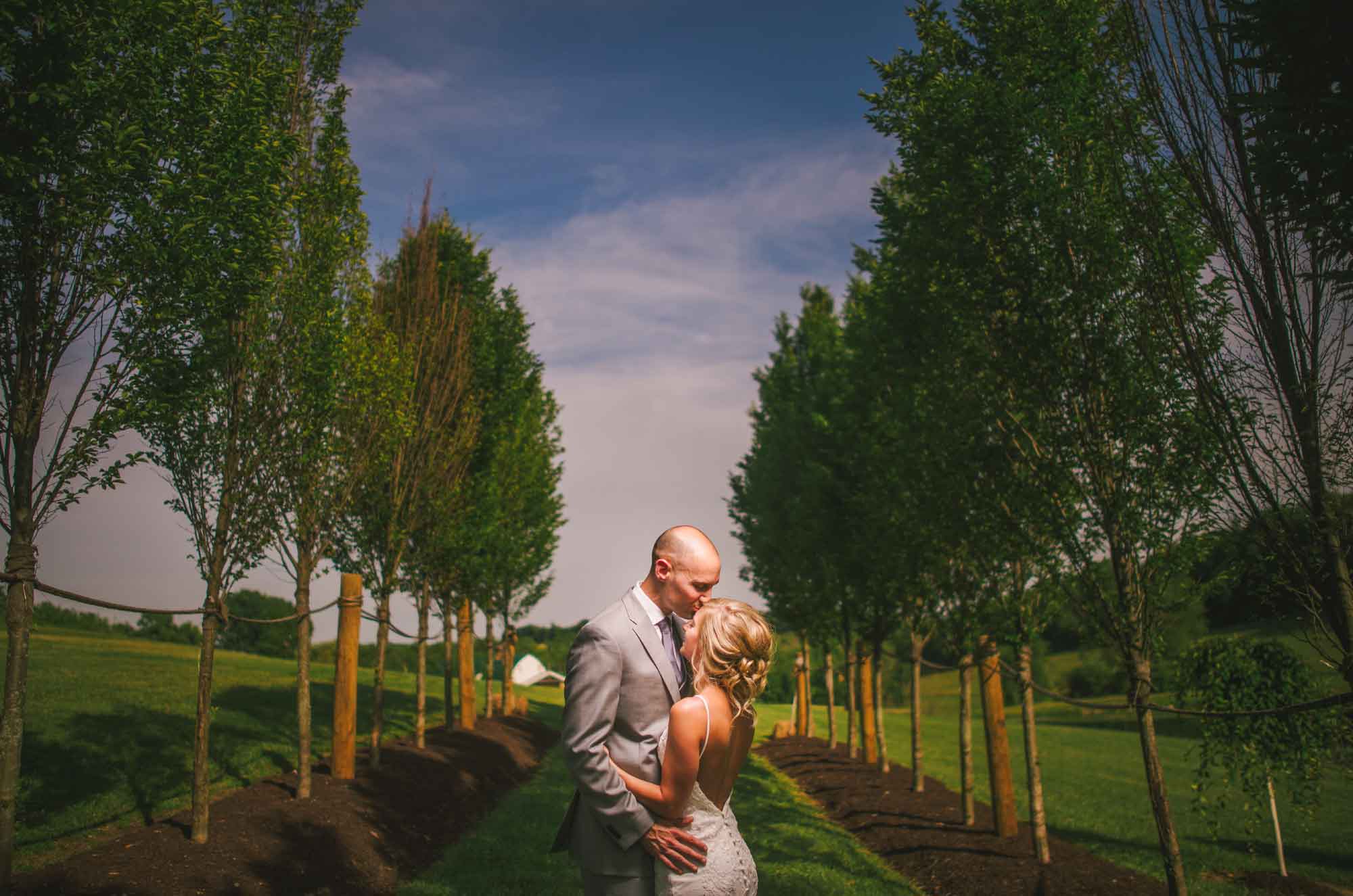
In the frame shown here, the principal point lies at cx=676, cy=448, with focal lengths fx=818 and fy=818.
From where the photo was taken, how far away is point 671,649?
4176 millimetres

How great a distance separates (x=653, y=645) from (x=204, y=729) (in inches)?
284

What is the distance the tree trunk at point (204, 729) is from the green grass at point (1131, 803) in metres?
10.3

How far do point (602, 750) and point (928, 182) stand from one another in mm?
7972

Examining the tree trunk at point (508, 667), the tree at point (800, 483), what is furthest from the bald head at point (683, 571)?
the tree trunk at point (508, 667)

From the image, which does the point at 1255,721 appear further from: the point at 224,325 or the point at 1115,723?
the point at 1115,723

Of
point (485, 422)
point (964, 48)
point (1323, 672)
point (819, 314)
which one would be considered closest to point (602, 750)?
point (964, 48)

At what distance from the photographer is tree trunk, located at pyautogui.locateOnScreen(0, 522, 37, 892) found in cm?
601

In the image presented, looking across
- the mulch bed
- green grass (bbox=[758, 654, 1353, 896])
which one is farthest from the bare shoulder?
the mulch bed

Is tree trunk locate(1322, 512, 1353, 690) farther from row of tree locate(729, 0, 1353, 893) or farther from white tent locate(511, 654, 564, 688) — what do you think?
white tent locate(511, 654, 564, 688)

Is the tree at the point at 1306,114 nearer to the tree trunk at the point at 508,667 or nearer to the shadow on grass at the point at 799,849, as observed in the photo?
the shadow on grass at the point at 799,849

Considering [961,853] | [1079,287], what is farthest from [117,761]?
[1079,287]

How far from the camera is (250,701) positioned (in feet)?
62.4

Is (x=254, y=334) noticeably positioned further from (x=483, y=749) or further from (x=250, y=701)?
(x=250, y=701)

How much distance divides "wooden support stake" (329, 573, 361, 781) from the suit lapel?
368 inches
